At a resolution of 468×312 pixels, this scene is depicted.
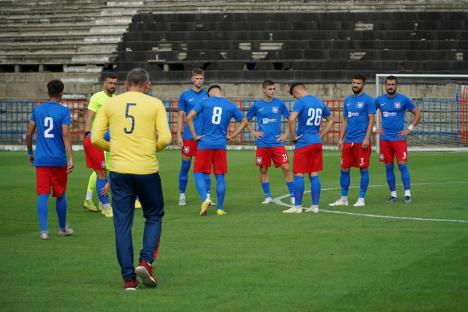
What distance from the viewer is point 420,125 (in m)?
34.6

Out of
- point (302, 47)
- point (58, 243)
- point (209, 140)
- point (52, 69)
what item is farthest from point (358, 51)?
point (58, 243)

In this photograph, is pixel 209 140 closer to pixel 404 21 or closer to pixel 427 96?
pixel 427 96

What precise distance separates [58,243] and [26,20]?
33.1 m

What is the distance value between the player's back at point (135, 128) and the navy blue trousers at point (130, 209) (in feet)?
0.29

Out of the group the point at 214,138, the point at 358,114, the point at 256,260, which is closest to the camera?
the point at 256,260

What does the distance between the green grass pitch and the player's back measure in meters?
1.16

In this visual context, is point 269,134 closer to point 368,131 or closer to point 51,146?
point 368,131

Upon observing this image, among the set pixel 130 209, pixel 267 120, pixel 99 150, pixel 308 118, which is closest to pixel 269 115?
pixel 267 120

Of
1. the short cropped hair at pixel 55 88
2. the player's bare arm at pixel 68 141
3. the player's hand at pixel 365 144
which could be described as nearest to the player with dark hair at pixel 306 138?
the player's hand at pixel 365 144

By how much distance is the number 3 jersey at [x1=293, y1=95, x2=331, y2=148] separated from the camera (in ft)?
49.4

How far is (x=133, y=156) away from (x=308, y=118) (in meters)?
6.35

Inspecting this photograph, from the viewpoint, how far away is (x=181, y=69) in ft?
126

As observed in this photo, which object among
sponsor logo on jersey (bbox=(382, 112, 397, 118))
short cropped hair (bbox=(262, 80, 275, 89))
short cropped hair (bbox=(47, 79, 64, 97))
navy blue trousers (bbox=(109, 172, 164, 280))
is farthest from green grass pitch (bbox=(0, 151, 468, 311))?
short cropped hair (bbox=(262, 80, 275, 89))

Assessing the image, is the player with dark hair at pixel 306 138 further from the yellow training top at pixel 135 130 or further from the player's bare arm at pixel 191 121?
the yellow training top at pixel 135 130
